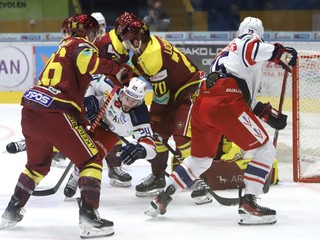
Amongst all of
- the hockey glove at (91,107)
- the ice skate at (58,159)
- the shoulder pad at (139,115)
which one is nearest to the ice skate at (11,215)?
the shoulder pad at (139,115)

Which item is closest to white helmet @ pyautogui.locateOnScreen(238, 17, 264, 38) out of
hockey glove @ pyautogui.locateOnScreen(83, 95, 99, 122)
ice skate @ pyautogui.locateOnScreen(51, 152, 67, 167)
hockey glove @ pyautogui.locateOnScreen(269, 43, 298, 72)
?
hockey glove @ pyautogui.locateOnScreen(269, 43, 298, 72)

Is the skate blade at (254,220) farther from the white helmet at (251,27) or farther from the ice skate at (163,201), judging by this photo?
the white helmet at (251,27)

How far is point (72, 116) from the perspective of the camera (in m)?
3.63

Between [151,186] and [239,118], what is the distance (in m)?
1.00

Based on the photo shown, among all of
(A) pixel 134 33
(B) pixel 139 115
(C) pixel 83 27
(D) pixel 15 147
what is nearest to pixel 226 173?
(B) pixel 139 115

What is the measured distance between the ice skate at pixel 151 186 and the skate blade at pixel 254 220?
882 mm

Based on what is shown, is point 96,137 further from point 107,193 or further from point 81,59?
point 81,59

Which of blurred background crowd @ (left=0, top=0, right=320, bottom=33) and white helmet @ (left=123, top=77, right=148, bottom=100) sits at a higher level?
white helmet @ (left=123, top=77, right=148, bottom=100)

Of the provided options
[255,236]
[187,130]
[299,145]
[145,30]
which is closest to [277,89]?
[299,145]

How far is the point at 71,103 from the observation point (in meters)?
3.62

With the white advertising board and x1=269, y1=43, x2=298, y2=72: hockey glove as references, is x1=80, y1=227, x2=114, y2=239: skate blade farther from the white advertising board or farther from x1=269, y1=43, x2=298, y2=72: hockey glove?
the white advertising board

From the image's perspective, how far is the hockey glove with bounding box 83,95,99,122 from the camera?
4598 mm

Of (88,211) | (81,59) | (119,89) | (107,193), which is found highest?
(81,59)

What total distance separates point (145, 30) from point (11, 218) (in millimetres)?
1189
